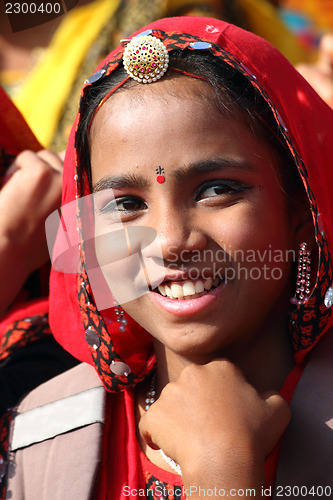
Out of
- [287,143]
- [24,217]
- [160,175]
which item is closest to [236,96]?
[287,143]

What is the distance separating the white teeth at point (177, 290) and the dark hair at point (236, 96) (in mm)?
340

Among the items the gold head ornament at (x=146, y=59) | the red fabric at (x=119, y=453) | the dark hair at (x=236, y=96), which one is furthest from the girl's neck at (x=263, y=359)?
the gold head ornament at (x=146, y=59)

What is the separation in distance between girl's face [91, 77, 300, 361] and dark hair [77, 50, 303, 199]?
2 centimetres

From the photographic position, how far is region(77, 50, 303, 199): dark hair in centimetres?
164

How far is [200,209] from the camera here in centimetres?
158

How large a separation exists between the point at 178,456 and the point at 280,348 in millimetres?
402

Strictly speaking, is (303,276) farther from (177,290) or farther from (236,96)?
(236,96)

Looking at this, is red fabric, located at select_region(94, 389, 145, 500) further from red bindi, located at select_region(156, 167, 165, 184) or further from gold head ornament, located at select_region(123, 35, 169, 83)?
gold head ornament, located at select_region(123, 35, 169, 83)

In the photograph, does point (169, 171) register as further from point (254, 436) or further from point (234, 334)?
point (254, 436)

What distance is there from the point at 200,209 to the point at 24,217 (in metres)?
0.82

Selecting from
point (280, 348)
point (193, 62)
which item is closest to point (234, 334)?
point (280, 348)

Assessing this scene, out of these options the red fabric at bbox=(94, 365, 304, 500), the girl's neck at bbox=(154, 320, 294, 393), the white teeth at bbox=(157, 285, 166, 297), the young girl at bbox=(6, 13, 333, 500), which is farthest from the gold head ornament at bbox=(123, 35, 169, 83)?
the red fabric at bbox=(94, 365, 304, 500)

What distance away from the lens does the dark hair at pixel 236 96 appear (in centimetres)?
164

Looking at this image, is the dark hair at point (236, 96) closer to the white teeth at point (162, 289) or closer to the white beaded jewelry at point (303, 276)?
the white beaded jewelry at point (303, 276)
